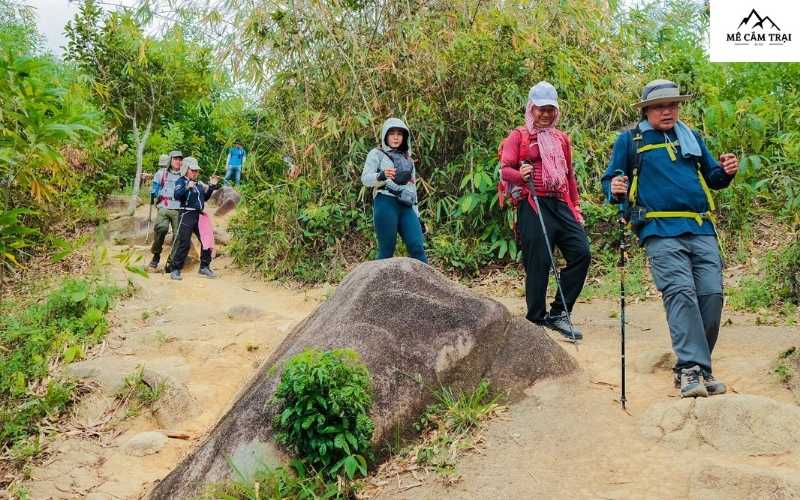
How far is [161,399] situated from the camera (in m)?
5.35

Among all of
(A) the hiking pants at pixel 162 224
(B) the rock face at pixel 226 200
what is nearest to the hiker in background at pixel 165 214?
(A) the hiking pants at pixel 162 224

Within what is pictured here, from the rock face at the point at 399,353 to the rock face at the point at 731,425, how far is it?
0.85m

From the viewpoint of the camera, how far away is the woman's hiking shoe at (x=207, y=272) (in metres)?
9.82

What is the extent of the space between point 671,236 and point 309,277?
18.9 ft

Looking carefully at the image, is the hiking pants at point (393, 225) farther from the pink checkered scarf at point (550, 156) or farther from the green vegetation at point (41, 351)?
the green vegetation at point (41, 351)

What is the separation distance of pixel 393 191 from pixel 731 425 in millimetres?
3263

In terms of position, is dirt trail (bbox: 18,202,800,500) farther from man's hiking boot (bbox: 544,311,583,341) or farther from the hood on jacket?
the hood on jacket

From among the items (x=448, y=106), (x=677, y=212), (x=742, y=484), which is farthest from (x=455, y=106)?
(x=742, y=484)

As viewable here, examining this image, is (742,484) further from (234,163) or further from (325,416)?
(234,163)

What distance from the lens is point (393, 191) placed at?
19.2 feet

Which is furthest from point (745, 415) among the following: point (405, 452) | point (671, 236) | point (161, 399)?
point (161, 399)

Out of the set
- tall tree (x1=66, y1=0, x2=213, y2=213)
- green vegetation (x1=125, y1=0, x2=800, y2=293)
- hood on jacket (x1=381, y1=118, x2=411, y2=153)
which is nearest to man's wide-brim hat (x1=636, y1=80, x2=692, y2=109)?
hood on jacket (x1=381, y1=118, x2=411, y2=153)

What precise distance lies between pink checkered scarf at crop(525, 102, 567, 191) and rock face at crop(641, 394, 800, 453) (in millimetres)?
1950

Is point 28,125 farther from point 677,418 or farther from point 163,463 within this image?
point 677,418
